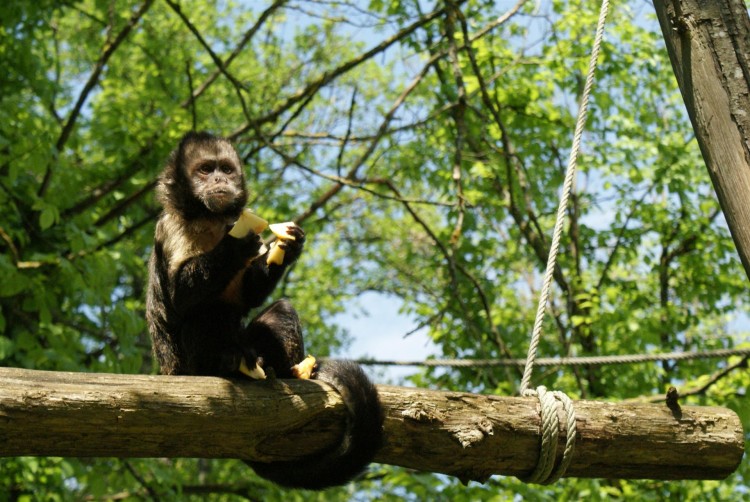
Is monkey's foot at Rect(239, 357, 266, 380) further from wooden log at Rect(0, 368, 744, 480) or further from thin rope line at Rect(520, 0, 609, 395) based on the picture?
thin rope line at Rect(520, 0, 609, 395)

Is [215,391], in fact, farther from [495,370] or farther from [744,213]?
[495,370]

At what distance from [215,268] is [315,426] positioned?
3.64ft

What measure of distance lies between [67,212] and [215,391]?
5695mm

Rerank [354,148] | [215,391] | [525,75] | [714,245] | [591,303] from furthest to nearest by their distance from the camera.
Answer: [354,148] → [714,245] → [525,75] → [591,303] → [215,391]

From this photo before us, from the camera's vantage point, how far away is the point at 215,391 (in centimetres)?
321

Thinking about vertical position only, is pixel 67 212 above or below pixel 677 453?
above

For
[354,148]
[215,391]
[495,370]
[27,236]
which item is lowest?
[495,370]

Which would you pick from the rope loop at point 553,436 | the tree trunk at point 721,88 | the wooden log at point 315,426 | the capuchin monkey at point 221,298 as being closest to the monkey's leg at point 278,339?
the capuchin monkey at point 221,298

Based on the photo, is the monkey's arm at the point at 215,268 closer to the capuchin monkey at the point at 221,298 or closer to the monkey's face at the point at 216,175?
the capuchin monkey at the point at 221,298

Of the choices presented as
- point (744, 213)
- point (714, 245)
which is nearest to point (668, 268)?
point (714, 245)

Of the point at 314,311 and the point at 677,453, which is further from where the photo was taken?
the point at 314,311

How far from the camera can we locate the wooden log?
9.69ft

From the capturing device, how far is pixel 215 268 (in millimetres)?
4098

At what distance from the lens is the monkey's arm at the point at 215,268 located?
4105mm
